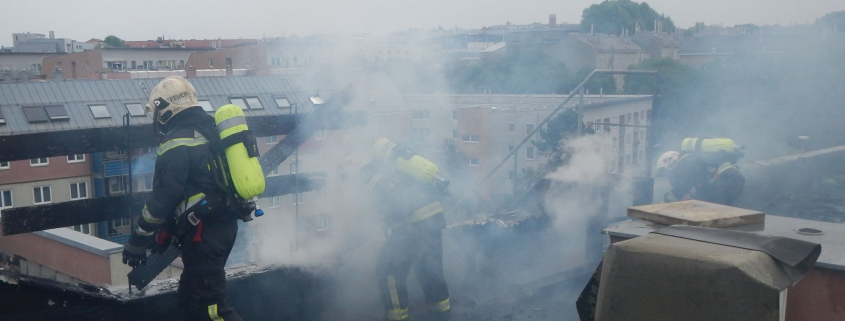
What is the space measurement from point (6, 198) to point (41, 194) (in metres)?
1.87

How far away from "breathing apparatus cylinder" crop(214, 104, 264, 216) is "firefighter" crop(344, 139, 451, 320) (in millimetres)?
→ 1407

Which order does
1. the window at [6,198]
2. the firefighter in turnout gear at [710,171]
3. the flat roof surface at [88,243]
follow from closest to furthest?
the firefighter in turnout gear at [710,171] → the flat roof surface at [88,243] → the window at [6,198]

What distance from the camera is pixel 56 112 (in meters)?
14.2

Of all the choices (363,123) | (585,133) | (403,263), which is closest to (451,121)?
(585,133)

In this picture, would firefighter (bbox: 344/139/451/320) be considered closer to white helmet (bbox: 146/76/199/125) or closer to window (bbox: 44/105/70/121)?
white helmet (bbox: 146/76/199/125)

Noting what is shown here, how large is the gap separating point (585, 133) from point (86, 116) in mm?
13328

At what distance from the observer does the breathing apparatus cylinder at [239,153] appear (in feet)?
11.0

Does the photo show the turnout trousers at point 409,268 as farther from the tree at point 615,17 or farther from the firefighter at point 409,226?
the tree at point 615,17

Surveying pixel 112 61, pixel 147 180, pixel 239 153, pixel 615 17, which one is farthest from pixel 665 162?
pixel 112 61

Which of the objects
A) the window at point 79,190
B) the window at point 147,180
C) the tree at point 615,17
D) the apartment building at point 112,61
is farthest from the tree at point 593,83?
the window at point 79,190

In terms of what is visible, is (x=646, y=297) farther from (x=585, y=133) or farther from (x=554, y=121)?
(x=554, y=121)

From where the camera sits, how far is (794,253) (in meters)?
2.47

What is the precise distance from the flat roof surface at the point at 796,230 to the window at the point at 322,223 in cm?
320

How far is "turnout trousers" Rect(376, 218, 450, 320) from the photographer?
452cm
